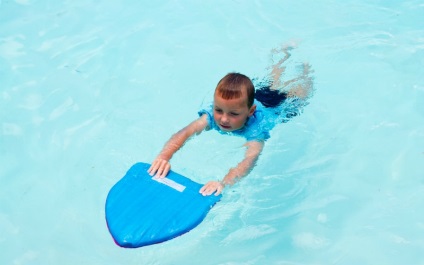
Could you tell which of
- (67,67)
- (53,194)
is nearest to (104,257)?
(53,194)

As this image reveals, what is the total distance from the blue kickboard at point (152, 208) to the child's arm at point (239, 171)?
0.05m

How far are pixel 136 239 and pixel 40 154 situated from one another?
1.52 metres

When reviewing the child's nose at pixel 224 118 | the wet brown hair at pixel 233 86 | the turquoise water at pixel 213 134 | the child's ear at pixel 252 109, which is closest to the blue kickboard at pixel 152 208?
the turquoise water at pixel 213 134

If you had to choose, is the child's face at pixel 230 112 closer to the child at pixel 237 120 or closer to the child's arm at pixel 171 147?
the child at pixel 237 120

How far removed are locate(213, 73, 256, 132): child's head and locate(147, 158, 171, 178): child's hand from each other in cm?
52

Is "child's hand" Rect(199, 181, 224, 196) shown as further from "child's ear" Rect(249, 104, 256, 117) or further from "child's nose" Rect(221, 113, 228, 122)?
"child's ear" Rect(249, 104, 256, 117)

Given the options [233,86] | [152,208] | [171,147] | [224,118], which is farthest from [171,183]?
[233,86]

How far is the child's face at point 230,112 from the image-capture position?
3465 mm

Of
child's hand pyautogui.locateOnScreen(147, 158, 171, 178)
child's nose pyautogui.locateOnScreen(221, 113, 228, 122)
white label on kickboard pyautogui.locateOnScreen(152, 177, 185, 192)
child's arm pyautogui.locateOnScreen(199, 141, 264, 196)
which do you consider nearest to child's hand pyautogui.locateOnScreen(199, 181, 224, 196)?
child's arm pyautogui.locateOnScreen(199, 141, 264, 196)

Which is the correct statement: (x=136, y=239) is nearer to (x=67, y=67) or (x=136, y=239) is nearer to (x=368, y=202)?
(x=368, y=202)

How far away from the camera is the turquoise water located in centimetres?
339

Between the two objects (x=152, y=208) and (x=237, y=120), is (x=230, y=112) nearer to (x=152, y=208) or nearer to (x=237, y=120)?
(x=237, y=120)

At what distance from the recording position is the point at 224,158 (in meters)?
3.98

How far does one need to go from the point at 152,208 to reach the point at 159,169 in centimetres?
33
